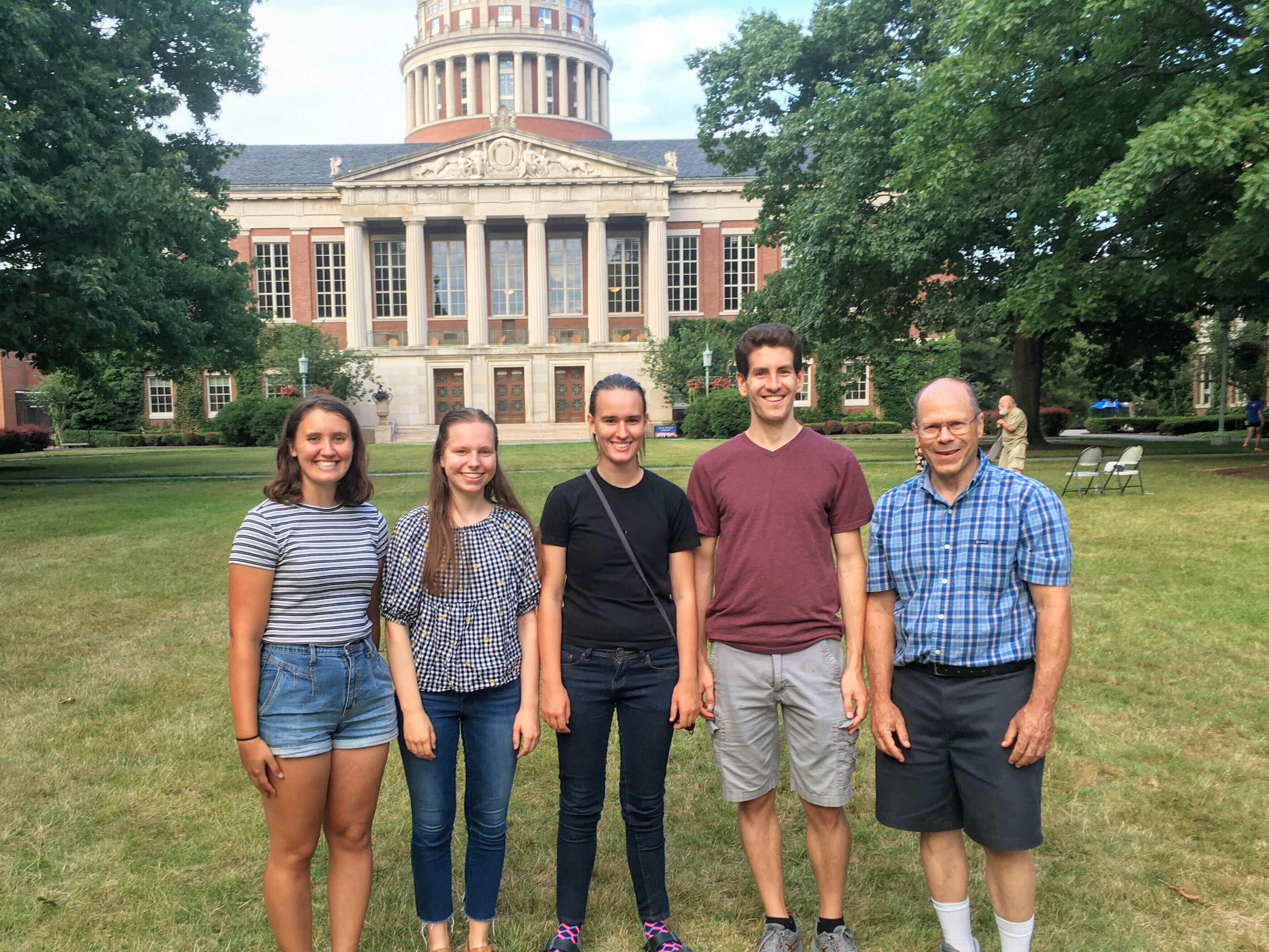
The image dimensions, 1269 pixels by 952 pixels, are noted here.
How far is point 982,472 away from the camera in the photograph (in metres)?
3.05

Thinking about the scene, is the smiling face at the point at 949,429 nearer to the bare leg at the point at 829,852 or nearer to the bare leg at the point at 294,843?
the bare leg at the point at 829,852

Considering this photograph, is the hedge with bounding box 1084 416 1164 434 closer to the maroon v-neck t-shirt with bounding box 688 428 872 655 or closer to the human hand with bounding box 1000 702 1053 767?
the maroon v-neck t-shirt with bounding box 688 428 872 655

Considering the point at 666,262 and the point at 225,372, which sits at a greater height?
the point at 666,262

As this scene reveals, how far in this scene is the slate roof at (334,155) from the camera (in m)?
56.8

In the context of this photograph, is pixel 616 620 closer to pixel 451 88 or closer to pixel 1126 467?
pixel 1126 467

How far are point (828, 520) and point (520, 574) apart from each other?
1.06 meters

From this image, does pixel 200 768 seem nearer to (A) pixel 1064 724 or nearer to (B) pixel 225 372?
(A) pixel 1064 724

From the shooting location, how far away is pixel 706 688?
3.45m

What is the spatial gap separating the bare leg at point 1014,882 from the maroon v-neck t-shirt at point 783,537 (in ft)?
2.80

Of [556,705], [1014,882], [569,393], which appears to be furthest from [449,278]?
[1014,882]

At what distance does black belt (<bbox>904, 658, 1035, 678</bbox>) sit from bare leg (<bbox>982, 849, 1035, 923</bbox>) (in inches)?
22.3

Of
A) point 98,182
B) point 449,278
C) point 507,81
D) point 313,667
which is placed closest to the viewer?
point 313,667

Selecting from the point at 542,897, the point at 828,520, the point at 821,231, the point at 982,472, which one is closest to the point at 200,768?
the point at 542,897

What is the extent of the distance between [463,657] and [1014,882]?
1.89 metres
